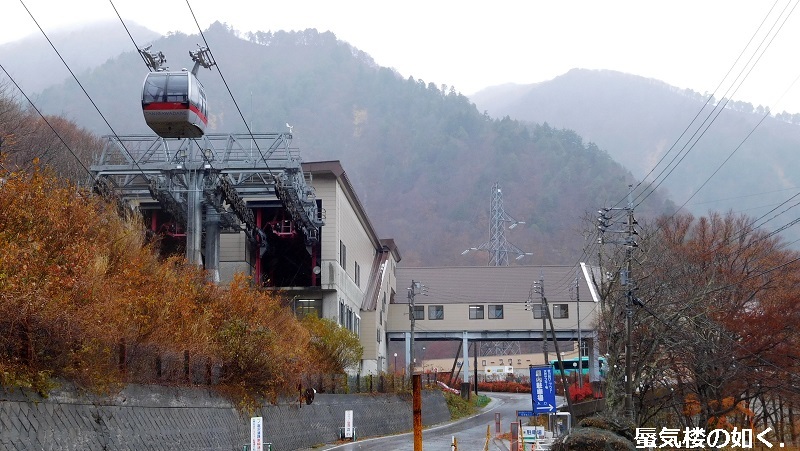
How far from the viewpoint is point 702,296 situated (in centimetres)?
3578

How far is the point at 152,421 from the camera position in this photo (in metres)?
21.4

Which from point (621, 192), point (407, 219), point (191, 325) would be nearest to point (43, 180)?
point (191, 325)

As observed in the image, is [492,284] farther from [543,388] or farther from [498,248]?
[543,388]

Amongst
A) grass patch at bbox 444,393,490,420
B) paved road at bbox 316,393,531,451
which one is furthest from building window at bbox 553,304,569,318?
grass patch at bbox 444,393,490,420

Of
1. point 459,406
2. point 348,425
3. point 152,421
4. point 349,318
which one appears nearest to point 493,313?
point 459,406

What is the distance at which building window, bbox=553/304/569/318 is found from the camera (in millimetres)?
69250

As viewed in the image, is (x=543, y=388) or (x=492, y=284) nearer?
(x=543, y=388)

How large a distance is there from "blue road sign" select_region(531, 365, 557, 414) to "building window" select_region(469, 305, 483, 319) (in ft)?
131

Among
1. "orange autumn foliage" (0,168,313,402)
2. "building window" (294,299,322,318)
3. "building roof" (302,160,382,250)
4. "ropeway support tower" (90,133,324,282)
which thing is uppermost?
"building roof" (302,160,382,250)

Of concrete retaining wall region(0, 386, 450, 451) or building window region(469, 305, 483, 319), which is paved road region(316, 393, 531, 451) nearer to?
concrete retaining wall region(0, 386, 450, 451)

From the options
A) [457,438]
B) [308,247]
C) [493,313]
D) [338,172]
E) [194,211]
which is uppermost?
[338,172]

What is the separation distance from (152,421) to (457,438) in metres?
19.8

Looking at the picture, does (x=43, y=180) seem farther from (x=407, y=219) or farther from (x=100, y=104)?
(x=100, y=104)

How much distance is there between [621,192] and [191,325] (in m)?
147
